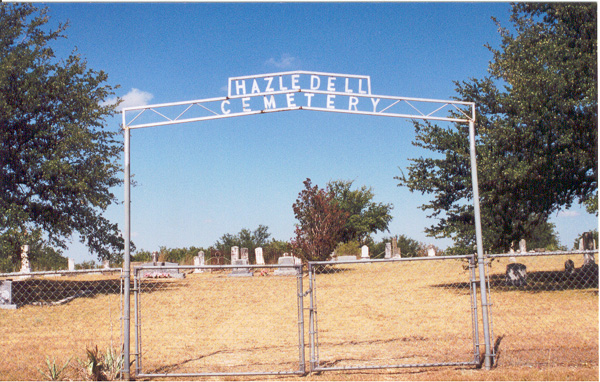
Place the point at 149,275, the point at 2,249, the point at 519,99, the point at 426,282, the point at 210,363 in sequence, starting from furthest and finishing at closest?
the point at 149,275, the point at 426,282, the point at 2,249, the point at 519,99, the point at 210,363

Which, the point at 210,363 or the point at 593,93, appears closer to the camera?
the point at 210,363

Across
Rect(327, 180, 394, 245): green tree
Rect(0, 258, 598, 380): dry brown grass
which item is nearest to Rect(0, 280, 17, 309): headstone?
Rect(0, 258, 598, 380): dry brown grass

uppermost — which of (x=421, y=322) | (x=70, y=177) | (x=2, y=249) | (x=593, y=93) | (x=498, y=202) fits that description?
(x=593, y=93)

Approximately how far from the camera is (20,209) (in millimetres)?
16266

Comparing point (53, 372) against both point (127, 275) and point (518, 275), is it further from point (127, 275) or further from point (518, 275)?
point (518, 275)

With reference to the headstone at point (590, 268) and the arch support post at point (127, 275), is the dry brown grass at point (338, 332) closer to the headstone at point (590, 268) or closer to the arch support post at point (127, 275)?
the arch support post at point (127, 275)

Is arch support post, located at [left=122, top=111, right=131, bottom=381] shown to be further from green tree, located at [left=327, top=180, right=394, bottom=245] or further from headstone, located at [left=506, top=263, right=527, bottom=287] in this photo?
green tree, located at [left=327, top=180, right=394, bottom=245]

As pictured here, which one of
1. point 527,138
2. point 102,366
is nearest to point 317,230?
point 527,138

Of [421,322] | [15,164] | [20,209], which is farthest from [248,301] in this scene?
[15,164]

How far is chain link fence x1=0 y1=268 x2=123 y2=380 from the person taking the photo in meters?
7.33

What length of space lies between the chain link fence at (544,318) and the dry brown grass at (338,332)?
2 centimetres

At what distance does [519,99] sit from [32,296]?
17.6 m

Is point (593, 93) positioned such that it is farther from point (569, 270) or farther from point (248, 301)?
point (248, 301)

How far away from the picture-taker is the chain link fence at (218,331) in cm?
725
